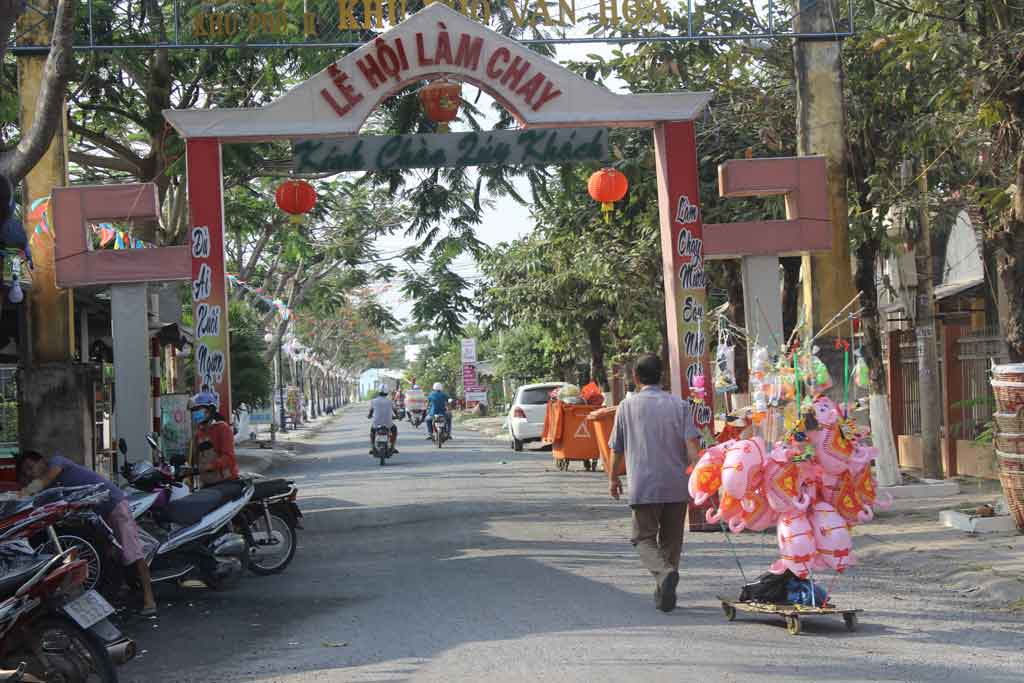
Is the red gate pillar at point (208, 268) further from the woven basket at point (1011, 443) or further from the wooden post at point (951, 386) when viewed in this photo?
the wooden post at point (951, 386)

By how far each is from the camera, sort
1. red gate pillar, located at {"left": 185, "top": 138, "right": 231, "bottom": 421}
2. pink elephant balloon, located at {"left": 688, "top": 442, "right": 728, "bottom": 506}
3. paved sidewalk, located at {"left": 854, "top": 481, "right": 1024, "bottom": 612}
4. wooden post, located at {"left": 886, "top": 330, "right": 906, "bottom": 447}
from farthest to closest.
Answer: wooden post, located at {"left": 886, "top": 330, "right": 906, "bottom": 447}
red gate pillar, located at {"left": 185, "top": 138, "right": 231, "bottom": 421}
paved sidewalk, located at {"left": 854, "top": 481, "right": 1024, "bottom": 612}
pink elephant balloon, located at {"left": 688, "top": 442, "right": 728, "bottom": 506}

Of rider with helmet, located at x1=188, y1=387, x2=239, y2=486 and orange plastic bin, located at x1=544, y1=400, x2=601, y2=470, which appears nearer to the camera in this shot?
rider with helmet, located at x1=188, y1=387, x2=239, y2=486

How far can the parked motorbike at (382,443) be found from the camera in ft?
95.8

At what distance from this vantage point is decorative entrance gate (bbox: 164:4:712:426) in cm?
1392

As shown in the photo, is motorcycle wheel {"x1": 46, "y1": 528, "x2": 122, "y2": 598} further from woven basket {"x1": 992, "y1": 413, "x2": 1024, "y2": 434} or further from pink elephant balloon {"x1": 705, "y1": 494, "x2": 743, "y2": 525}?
woven basket {"x1": 992, "y1": 413, "x2": 1024, "y2": 434}

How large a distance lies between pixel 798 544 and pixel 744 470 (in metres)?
0.59

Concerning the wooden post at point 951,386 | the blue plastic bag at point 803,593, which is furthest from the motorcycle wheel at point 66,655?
the wooden post at point 951,386

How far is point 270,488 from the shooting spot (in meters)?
12.2

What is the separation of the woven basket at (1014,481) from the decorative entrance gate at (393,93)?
311 cm

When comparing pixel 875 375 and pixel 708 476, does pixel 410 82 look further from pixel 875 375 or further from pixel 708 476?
pixel 875 375

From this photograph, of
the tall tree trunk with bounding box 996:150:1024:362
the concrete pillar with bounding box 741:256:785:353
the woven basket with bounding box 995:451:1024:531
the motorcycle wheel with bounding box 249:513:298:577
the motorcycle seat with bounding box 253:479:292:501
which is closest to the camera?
the motorcycle seat with bounding box 253:479:292:501

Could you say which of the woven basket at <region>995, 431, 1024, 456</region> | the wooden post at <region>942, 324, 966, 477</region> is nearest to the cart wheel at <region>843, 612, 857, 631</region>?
the woven basket at <region>995, 431, 1024, 456</region>

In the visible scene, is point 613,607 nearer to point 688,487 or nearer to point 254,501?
point 688,487

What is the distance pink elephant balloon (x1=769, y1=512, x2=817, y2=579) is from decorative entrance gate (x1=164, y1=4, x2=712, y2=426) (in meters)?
5.41
